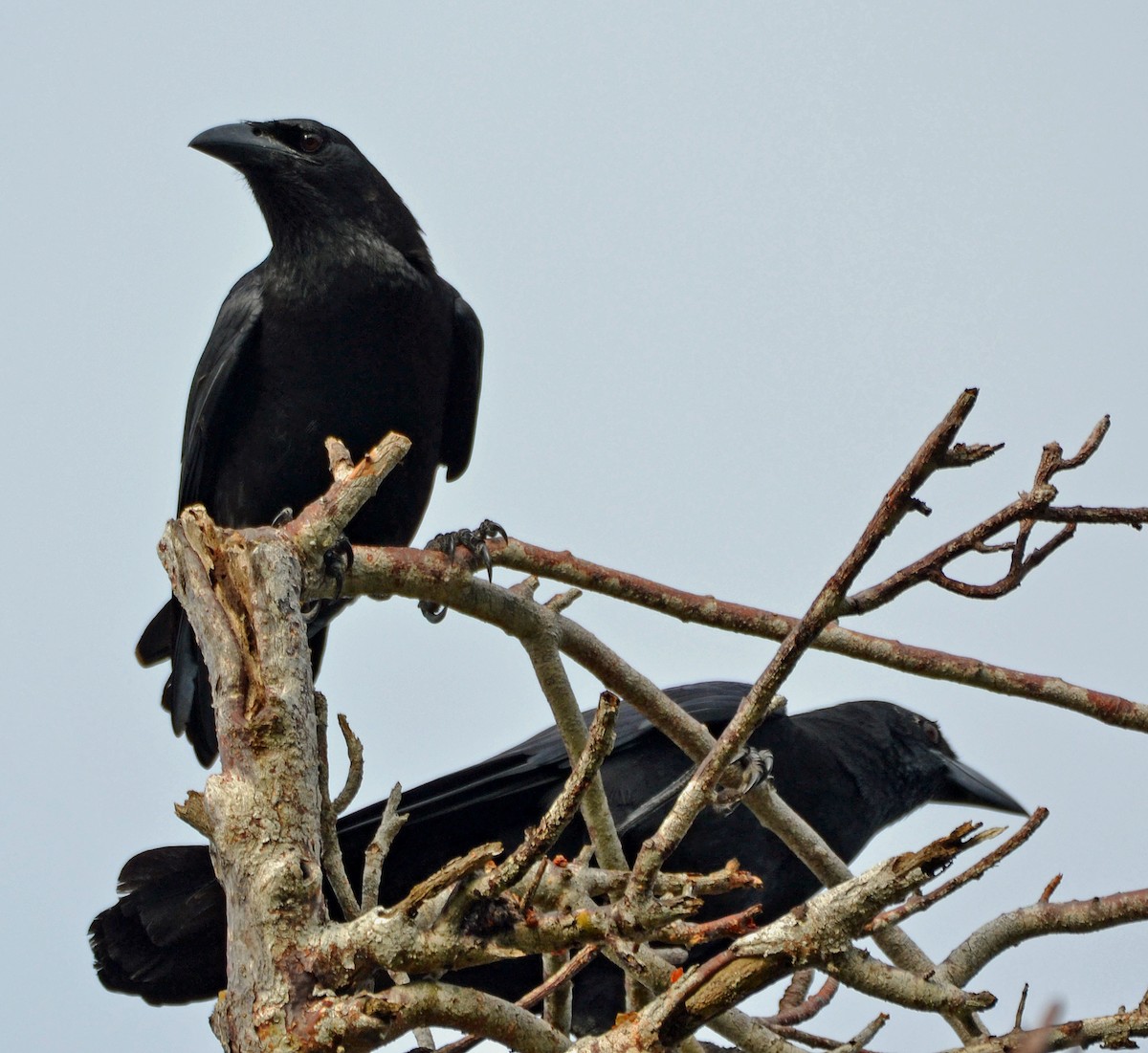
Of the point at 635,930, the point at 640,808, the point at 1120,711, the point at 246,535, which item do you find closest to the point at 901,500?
the point at 635,930

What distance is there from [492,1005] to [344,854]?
2.26 m

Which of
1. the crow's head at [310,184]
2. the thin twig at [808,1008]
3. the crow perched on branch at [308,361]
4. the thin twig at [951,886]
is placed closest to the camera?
the thin twig at [951,886]

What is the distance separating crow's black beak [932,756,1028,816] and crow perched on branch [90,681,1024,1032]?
0.37 feet

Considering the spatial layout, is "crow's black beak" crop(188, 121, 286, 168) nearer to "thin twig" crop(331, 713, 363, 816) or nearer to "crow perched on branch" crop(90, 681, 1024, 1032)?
"crow perched on branch" crop(90, 681, 1024, 1032)

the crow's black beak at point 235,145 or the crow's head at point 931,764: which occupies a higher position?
the crow's black beak at point 235,145

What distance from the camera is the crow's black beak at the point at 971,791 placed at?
18.5 ft

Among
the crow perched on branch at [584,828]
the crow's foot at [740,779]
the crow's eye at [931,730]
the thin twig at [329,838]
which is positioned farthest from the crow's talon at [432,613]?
the crow's eye at [931,730]

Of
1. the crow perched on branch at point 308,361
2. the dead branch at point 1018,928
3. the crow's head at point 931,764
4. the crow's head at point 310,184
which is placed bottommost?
the dead branch at point 1018,928

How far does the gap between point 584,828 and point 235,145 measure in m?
2.70

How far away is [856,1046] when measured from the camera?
11.0 ft

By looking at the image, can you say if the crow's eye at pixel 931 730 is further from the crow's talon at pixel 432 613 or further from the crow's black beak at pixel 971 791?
the crow's talon at pixel 432 613

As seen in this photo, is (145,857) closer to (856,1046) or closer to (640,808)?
(640,808)

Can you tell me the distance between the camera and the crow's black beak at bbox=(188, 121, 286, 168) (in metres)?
5.12

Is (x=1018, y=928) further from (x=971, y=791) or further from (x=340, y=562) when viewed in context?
(x=971, y=791)
